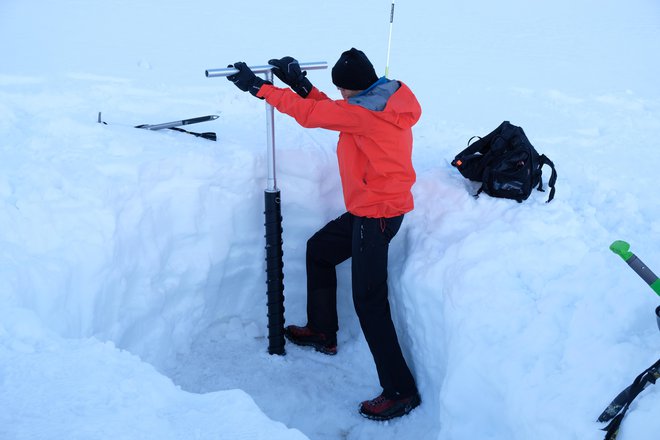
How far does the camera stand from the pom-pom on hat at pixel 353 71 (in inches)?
127

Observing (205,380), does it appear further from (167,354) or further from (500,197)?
(500,197)

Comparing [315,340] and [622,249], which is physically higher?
[622,249]

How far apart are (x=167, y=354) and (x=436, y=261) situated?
6.39ft

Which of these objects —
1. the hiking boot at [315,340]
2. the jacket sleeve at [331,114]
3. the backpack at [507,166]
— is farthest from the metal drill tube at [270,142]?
the backpack at [507,166]

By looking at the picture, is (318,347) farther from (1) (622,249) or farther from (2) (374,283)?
(1) (622,249)

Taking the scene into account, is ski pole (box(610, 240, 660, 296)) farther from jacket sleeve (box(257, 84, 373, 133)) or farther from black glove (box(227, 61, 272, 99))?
black glove (box(227, 61, 272, 99))

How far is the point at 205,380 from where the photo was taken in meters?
3.85

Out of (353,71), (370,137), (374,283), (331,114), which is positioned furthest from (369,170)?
(374,283)

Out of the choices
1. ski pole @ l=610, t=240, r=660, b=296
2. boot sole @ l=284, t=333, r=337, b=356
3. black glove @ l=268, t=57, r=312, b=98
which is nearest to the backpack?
black glove @ l=268, t=57, r=312, b=98

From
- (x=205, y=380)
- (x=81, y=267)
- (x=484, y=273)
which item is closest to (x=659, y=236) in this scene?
(x=484, y=273)

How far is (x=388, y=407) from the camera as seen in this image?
360 cm

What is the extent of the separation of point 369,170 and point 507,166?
99 centimetres

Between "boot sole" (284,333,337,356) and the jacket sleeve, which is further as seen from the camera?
"boot sole" (284,333,337,356)

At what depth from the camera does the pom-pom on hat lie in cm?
322
